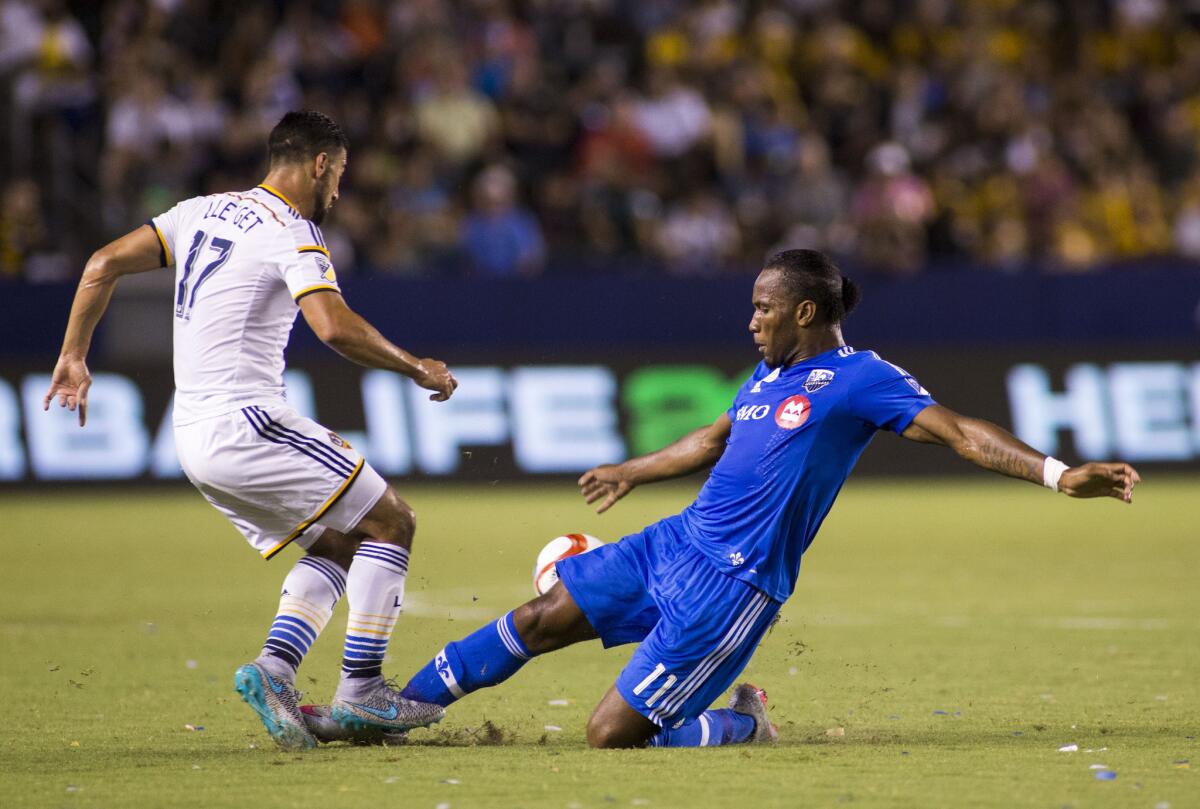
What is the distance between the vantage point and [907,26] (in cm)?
2086

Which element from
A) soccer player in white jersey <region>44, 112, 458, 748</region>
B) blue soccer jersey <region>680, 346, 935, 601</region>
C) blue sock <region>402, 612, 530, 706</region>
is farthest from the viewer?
blue sock <region>402, 612, 530, 706</region>

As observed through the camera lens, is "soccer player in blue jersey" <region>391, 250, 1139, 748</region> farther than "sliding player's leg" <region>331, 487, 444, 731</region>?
No

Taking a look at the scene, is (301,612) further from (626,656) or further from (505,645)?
(626,656)

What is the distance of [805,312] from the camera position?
6293mm

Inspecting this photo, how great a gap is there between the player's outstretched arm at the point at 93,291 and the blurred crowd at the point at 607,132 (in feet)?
33.2

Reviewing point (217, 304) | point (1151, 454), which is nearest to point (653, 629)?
point (217, 304)

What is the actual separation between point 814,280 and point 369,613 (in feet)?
6.41

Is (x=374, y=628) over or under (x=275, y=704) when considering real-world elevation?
over

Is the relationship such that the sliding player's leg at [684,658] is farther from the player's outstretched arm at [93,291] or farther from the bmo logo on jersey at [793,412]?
the player's outstretched arm at [93,291]

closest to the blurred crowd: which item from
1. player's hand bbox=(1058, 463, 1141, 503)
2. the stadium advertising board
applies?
the stadium advertising board

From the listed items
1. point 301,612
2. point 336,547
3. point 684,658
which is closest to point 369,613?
point 301,612

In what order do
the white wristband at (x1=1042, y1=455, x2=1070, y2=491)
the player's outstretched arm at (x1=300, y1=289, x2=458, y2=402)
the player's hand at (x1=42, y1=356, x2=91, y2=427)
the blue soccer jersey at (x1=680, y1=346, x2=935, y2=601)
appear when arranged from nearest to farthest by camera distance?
the white wristband at (x1=1042, y1=455, x2=1070, y2=491), the player's outstretched arm at (x1=300, y1=289, x2=458, y2=402), the blue soccer jersey at (x1=680, y1=346, x2=935, y2=601), the player's hand at (x1=42, y1=356, x2=91, y2=427)

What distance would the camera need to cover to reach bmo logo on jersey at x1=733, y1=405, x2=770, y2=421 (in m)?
6.32

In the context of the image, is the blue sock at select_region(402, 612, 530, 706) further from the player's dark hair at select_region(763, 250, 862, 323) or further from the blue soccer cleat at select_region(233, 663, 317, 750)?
the player's dark hair at select_region(763, 250, 862, 323)
